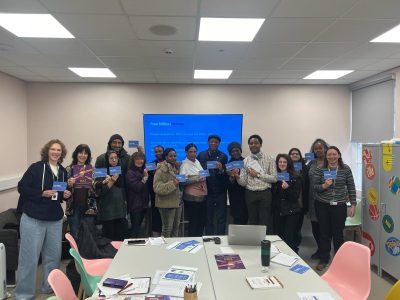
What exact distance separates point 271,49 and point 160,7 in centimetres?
179

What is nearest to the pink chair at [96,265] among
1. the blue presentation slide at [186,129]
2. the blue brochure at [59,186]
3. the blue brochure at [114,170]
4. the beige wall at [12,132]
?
the blue brochure at [59,186]

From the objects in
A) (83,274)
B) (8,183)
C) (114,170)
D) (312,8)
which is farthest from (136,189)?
(312,8)

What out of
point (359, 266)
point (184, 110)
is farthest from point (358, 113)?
point (359, 266)

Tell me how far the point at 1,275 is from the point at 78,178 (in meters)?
1.25

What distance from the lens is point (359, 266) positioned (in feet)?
7.86

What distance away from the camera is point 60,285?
6.30 ft

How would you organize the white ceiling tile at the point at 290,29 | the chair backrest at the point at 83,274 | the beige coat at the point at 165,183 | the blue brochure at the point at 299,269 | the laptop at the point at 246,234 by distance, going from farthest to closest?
1. the beige coat at the point at 165,183
2. the white ceiling tile at the point at 290,29
3. the laptop at the point at 246,234
4. the chair backrest at the point at 83,274
5. the blue brochure at the point at 299,269

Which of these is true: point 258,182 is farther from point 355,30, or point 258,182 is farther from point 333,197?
point 355,30

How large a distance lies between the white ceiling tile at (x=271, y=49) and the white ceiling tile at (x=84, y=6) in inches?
69.3

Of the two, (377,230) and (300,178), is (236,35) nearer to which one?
(300,178)

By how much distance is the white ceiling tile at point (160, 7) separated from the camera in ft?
8.87

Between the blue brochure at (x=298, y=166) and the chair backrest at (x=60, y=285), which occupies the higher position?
the blue brochure at (x=298, y=166)

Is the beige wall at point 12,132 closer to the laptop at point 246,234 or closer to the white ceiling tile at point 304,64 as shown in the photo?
the laptop at point 246,234

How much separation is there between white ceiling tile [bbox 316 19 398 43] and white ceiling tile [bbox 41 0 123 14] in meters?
2.23
